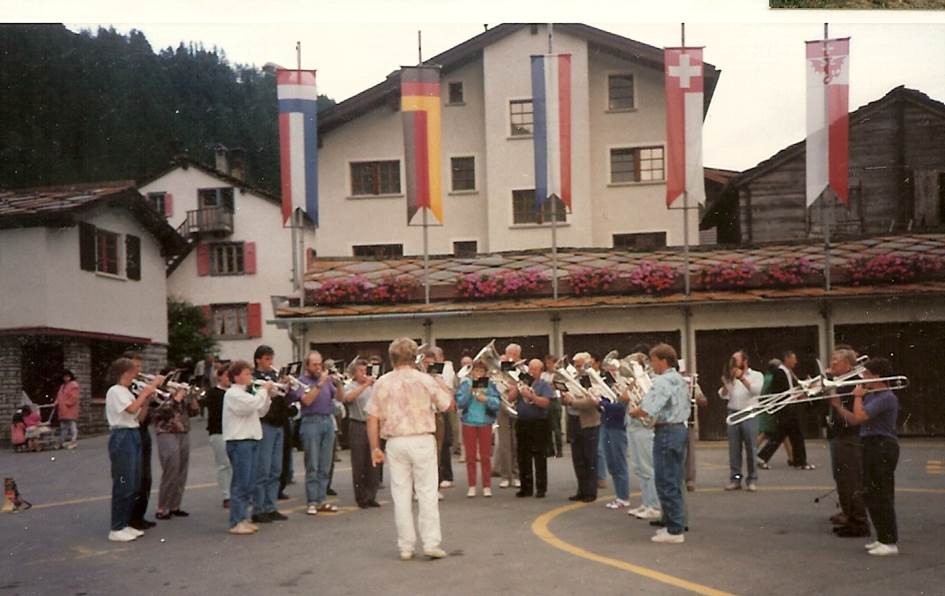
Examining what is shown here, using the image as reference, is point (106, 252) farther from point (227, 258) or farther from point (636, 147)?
point (636, 147)

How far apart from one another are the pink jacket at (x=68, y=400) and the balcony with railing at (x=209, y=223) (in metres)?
1.86

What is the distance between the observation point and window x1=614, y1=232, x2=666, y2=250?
10.1m

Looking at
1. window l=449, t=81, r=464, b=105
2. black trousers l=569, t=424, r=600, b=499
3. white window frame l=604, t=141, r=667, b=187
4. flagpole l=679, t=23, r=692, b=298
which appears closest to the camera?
window l=449, t=81, r=464, b=105

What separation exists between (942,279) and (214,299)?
22.6ft

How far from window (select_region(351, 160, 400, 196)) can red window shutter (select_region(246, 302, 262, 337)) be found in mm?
1644

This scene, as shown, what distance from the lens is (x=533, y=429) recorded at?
11031 mm

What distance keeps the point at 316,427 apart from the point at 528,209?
10.2ft

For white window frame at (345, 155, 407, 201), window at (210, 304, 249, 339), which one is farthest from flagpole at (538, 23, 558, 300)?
window at (210, 304, 249, 339)

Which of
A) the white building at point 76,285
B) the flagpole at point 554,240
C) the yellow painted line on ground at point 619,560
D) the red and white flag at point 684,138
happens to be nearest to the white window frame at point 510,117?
the flagpole at point 554,240

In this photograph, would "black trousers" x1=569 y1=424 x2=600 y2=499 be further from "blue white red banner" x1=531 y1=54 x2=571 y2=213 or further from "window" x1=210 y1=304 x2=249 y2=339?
"window" x1=210 y1=304 x2=249 y2=339

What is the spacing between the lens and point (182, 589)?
22.4ft

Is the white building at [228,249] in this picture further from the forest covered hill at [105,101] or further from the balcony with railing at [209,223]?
the forest covered hill at [105,101]

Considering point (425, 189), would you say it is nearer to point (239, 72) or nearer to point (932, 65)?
point (239, 72)

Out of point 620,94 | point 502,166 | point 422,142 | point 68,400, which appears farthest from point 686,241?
point 68,400
